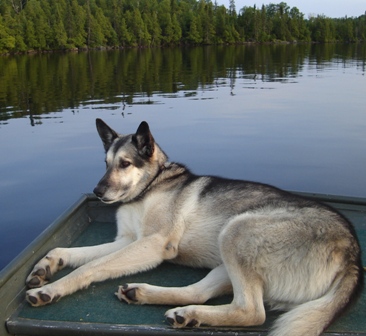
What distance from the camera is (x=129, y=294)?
4203 millimetres

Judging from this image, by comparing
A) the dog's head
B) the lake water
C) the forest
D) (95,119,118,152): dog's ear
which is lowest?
the lake water

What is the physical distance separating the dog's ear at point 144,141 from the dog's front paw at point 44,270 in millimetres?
1496

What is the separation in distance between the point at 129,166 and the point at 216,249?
1336 millimetres

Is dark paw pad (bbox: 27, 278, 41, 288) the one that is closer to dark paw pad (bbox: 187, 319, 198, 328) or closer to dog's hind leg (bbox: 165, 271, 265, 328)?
dog's hind leg (bbox: 165, 271, 265, 328)

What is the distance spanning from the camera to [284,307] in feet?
12.6

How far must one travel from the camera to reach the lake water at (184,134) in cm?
1343

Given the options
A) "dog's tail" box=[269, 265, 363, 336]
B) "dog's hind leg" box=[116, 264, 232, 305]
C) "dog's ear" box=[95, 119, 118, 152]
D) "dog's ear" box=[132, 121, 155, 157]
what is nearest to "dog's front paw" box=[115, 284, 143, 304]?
"dog's hind leg" box=[116, 264, 232, 305]

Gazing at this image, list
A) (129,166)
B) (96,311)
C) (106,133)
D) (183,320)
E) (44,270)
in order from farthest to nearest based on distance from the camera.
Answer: (106,133), (129,166), (44,270), (96,311), (183,320)

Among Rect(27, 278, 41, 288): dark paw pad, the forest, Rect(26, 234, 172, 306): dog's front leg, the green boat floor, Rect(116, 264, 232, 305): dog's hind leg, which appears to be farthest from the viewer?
the forest

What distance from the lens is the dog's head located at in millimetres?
4953

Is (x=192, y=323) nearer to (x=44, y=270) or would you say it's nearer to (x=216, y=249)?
(x=216, y=249)

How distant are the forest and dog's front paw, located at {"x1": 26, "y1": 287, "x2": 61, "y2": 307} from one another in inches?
3759

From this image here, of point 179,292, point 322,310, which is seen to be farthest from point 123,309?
point 322,310

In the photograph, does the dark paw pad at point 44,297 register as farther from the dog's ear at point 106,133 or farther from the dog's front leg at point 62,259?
the dog's ear at point 106,133
